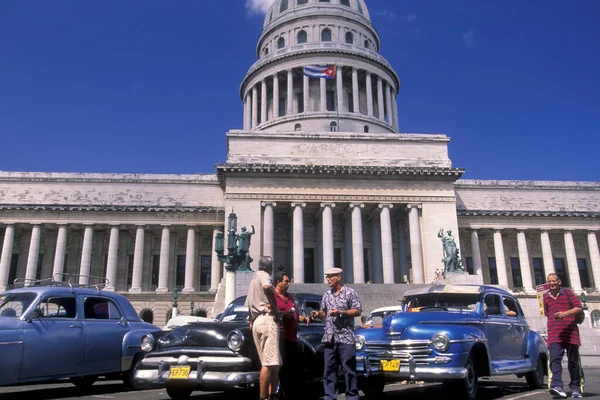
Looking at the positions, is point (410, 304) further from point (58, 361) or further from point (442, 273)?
point (442, 273)

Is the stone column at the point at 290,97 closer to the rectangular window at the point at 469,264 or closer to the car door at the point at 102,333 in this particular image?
the rectangular window at the point at 469,264

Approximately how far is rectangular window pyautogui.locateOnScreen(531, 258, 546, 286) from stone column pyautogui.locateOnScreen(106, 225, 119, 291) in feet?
122

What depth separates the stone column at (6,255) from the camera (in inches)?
1641

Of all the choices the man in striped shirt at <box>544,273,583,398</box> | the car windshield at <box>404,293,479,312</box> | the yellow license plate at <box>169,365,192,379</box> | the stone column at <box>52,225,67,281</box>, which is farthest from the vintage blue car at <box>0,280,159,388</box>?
the stone column at <box>52,225,67,281</box>

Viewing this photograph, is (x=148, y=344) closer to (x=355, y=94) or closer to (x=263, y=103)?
(x=355, y=94)

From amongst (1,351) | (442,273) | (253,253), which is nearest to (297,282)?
(253,253)

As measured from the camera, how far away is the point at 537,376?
10.9 m

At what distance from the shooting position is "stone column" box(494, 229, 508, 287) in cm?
4438

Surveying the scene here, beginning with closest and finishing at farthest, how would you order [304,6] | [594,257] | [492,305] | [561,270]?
1. [492,305]
2. [594,257]
3. [561,270]
4. [304,6]

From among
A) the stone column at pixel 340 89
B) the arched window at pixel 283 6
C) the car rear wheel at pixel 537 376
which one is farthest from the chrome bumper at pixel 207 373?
the arched window at pixel 283 6

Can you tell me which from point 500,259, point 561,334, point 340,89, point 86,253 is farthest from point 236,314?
point 340,89

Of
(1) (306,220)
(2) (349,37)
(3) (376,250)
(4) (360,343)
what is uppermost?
(2) (349,37)

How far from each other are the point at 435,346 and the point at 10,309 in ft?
24.5

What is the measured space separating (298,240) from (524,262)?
68.6 feet
